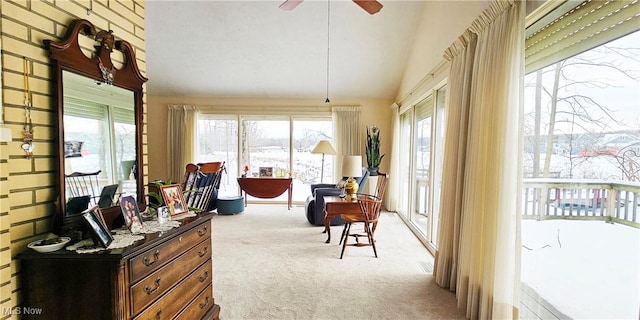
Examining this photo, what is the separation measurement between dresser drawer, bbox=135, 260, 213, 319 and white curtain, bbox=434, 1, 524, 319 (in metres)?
1.84

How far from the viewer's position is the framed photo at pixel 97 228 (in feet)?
3.93

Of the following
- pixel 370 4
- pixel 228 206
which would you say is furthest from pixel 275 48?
pixel 228 206

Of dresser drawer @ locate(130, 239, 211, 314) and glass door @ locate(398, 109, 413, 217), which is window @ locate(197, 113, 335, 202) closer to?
glass door @ locate(398, 109, 413, 217)

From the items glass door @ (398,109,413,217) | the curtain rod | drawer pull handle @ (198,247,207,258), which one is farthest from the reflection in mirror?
glass door @ (398,109,413,217)

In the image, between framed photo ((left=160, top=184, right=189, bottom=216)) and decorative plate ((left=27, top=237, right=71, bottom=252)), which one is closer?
decorative plate ((left=27, top=237, right=71, bottom=252))

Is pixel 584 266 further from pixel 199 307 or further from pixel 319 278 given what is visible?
pixel 199 307

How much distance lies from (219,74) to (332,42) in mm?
2244

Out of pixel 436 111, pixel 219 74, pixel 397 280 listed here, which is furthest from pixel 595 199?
pixel 219 74

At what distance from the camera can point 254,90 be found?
5.69 m

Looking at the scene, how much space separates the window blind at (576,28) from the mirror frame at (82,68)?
2.44m

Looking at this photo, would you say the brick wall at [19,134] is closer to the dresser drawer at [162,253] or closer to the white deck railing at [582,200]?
the dresser drawer at [162,253]

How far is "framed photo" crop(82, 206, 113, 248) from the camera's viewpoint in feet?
3.93

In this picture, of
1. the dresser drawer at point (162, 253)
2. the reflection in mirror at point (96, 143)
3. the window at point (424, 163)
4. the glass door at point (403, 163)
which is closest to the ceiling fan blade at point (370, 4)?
the window at point (424, 163)

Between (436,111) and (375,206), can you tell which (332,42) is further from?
(375,206)
